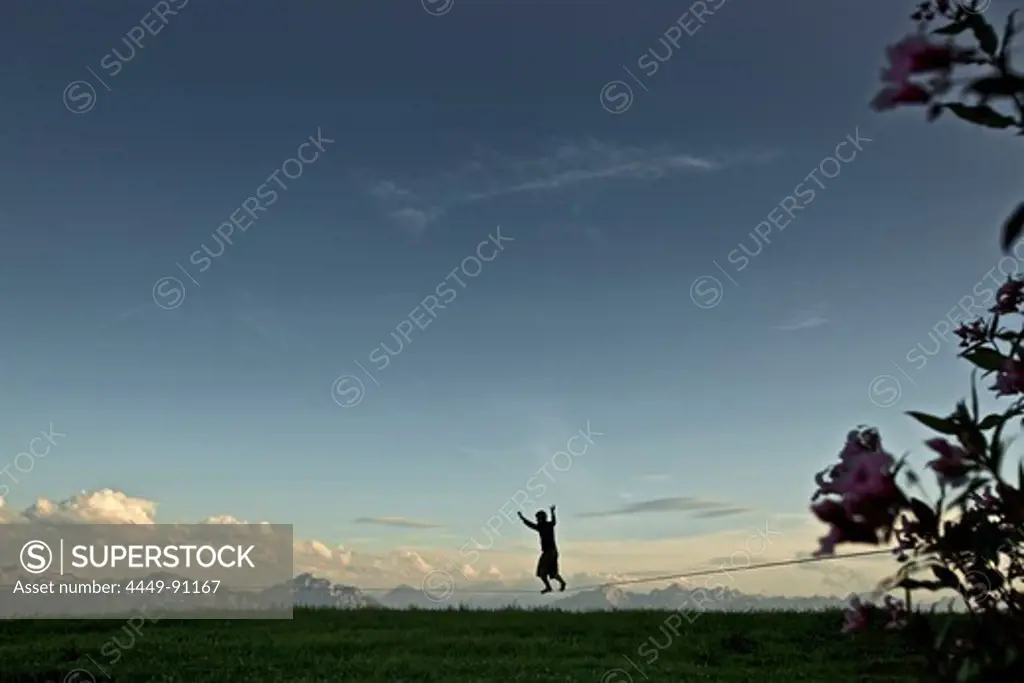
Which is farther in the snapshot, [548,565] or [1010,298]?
[548,565]

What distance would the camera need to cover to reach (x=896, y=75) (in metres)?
1.60

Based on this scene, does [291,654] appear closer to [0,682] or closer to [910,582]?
[0,682]

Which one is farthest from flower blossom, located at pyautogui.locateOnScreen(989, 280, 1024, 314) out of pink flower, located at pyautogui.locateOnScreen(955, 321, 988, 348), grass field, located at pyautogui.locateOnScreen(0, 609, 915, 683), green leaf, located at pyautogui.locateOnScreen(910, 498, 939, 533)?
grass field, located at pyautogui.locateOnScreen(0, 609, 915, 683)

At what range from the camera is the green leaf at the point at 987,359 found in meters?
2.36

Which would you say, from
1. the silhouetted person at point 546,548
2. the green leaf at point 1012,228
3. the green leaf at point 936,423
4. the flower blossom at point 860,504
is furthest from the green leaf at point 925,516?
the silhouetted person at point 546,548

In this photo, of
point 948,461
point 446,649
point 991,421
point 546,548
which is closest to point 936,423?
point 948,461

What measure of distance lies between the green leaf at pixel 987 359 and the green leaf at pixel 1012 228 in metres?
0.99

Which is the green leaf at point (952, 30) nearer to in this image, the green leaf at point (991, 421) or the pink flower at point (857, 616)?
the green leaf at point (991, 421)

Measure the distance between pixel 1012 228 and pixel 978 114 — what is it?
25cm

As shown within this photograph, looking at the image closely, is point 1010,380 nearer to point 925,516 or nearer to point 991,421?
point 991,421

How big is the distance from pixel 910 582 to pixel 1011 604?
48 cm

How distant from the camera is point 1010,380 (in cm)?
252

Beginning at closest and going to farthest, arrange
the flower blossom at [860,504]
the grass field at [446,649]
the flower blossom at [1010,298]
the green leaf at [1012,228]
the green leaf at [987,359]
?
the green leaf at [1012,228] → the flower blossom at [860,504] → the green leaf at [987,359] → the flower blossom at [1010,298] → the grass field at [446,649]

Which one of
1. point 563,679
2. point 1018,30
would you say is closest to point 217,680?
point 563,679
